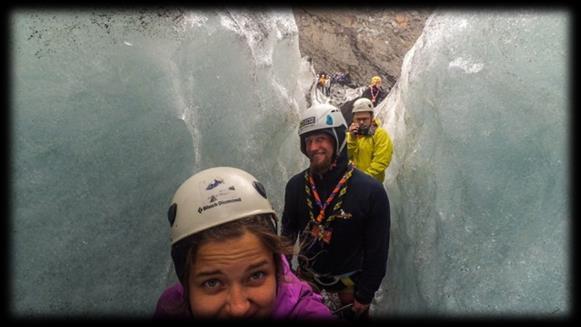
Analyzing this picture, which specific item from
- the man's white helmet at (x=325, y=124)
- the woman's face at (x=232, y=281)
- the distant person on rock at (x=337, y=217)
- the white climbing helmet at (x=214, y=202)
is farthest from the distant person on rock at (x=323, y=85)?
the woman's face at (x=232, y=281)

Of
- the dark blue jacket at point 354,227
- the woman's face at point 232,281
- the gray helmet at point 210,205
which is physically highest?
the gray helmet at point 210,205

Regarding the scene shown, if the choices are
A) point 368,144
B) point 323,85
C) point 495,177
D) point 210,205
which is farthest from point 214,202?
point 323,85

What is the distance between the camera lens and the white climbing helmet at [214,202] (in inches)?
47.7

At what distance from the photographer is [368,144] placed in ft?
12.7

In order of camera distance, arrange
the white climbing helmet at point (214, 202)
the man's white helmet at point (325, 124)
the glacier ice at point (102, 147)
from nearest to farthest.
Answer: the white climbing helmet at point (214, 202)
the glacier ice at point (102, 147)
the man's white helmet at point (325, 124)

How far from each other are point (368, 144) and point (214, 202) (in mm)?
2896

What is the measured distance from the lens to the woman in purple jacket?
1.10 meters

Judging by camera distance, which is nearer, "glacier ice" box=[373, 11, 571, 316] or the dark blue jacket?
"glacier ice" box=[373, 11, 571, 316]

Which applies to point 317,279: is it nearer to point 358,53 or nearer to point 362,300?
point 362,300

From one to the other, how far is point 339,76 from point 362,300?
1259 cm

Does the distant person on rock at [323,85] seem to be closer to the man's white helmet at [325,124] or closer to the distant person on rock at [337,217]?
the man's white helmet at [325,124]

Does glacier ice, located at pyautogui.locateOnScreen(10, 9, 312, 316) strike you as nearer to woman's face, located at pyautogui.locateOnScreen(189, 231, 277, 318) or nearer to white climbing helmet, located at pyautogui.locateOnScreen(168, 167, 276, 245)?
white climbing helmet, located at pyautogui.locateOnScreen(168, 167, 276, 245)

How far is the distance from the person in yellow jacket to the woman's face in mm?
2842

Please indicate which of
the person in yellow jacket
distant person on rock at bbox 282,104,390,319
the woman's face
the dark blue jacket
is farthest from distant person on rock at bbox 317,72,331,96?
the woman's face
